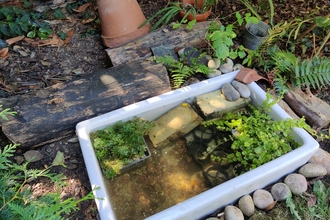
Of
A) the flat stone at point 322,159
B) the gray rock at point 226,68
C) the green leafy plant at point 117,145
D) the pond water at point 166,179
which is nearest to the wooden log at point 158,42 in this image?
the gray rock at point 226,68

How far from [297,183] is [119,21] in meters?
2.04

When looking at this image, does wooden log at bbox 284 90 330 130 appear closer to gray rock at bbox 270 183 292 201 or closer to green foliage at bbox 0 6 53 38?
gray rock at bbox 270 183 292 201

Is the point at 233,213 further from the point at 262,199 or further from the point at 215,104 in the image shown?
the point at 215,104

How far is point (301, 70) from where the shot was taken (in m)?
2.59

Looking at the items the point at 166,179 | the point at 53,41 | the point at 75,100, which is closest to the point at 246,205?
the point at 166,179

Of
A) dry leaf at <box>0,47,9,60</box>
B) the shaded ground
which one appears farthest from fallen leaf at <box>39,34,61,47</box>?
dry leaf at <box>0,47,9,60</box>

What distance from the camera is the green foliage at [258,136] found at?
6.84 feet

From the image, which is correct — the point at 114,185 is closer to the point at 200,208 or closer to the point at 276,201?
the point at 200,208

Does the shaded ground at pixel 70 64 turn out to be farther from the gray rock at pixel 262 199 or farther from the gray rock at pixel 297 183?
the gray rock at pixel 262 199

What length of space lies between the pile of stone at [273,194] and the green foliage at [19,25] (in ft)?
7.81

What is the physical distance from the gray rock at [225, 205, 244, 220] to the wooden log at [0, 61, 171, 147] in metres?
1.05

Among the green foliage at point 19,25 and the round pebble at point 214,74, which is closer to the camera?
the round pebble at point 214,74

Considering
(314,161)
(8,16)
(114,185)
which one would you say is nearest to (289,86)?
(314,161)

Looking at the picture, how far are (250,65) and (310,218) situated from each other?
1423 millimetres
